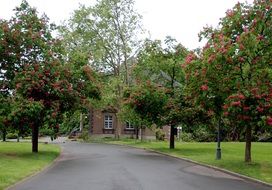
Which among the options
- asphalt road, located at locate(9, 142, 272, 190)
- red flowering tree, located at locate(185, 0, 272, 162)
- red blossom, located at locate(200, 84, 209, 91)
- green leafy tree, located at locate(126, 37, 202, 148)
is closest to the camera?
asphalt road, located at locate(9, 142, 272, 190)

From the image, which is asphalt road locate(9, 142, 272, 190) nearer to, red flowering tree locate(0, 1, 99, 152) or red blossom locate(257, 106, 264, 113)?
red blossom locate(257, 106, 264, 113)

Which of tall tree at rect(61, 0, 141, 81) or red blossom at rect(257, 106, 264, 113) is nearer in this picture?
red blossom at rect(257, 106, 264, 113)

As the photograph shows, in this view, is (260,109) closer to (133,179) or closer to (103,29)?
(133,179)

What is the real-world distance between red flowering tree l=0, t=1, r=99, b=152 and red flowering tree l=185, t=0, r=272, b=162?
860 centimetres

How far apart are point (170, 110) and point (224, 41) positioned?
13.7 m

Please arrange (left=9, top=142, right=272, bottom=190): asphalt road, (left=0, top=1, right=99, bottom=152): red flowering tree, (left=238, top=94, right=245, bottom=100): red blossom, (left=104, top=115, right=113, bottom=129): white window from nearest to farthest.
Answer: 1. (left=9, top=142, right=272, bottom=190): asphalt road
2. (left=238, top=94, right=245, bottom=100): red blossom
3. (left=0, top=1, right=99, bottom=152): red flowering tree
4. (left=104, top=115, right=113, bottom=129): white window

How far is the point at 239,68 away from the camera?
2138 centimetres

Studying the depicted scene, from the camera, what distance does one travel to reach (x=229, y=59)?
68.3 feet

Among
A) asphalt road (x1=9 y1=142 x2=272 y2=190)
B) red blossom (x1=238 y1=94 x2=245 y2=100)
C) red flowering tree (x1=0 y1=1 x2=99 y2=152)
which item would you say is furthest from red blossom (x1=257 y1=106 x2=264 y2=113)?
red flowering tree (x1=0 y1=1 x2=99 y2=152)

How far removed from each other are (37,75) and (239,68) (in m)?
11.6

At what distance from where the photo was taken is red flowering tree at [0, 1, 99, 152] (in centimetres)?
2670

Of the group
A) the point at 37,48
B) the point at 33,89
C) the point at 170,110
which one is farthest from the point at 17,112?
the point at 170,110

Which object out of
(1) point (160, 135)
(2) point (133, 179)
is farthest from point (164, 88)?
(1) point (160, 135)

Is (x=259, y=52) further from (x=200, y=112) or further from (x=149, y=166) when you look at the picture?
(x=200, y=112)
